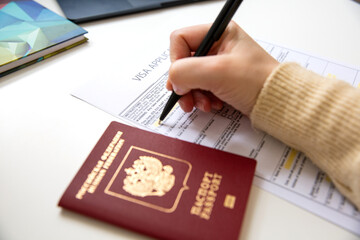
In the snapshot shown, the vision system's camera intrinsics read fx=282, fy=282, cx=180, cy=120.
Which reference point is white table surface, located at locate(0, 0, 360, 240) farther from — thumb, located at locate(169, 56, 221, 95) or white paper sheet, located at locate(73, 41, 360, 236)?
thumb, located at locate(169, 56, 221, 95)

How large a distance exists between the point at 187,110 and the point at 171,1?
0.41 meters

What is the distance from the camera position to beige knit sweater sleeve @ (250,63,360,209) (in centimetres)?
38

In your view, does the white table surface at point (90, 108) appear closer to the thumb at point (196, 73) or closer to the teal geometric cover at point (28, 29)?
the teal geometric cover at point (28, 29)

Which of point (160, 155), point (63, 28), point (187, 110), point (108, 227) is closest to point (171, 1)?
point (63, 28)

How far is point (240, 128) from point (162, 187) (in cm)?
17

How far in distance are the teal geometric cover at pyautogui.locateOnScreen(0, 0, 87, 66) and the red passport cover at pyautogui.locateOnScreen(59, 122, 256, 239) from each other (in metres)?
0.31

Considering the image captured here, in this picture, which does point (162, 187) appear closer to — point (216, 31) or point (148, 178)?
point (148, 178)

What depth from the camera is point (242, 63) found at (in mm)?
428

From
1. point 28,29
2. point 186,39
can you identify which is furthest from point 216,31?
point 28,29

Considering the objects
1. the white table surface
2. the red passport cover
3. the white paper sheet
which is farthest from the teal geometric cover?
the red passport cover

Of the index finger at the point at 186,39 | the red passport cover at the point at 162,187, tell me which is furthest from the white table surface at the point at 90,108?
the index finger at the point at 186,39

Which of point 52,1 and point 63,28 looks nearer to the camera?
point 63,28

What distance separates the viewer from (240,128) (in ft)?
1.55

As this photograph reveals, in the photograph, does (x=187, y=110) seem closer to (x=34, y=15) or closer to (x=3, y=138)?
(x=3, y=138)
